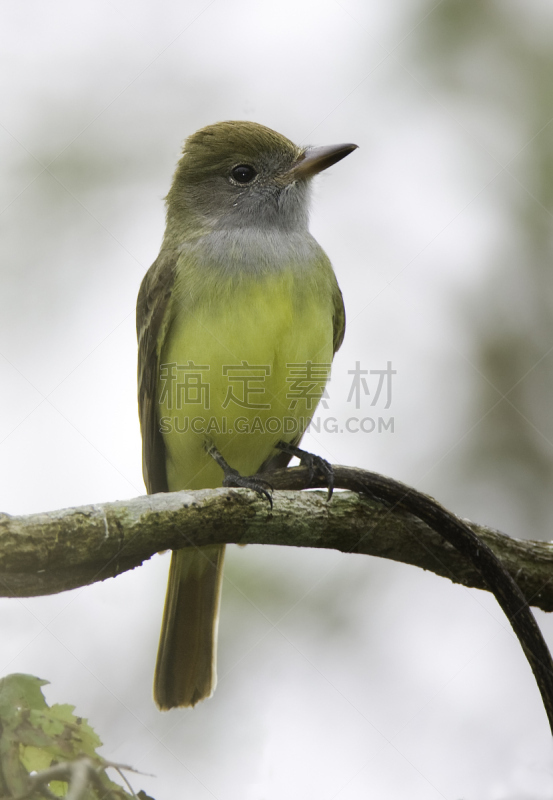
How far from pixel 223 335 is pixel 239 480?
61 centimetres

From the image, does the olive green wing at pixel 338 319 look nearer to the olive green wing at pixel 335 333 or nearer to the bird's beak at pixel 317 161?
the olive green wing at pixel 335 333

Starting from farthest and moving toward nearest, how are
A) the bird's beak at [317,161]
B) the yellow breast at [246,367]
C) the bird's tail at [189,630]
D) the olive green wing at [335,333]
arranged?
1. the bird's beak at [317,161]
2. the olive green wing at [335,333]
3. the bird's tail at [189,630]
4. the yellow breast at [246,367]

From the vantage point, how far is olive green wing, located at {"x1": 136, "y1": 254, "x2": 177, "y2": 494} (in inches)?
160

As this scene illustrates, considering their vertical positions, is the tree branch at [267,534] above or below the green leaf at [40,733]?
above

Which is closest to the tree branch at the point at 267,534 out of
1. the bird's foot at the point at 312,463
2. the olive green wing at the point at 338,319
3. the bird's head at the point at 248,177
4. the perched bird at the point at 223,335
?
the bird's foot at the point at 312,463

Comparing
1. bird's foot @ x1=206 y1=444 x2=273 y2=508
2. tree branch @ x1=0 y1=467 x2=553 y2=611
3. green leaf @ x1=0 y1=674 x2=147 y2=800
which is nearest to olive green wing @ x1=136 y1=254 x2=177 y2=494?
bird's foot @ x1=206 y1=444 x2=273 y2=508

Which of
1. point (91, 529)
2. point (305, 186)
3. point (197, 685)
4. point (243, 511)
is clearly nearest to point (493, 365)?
point (305, 186)

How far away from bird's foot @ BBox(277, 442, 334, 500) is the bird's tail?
2.05ft

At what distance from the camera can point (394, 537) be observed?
112 inches

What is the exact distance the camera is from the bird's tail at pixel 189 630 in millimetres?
3898

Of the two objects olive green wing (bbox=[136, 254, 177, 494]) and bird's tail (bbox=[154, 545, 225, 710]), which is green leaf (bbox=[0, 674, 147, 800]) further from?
olive green wing (bbox=[136, 254, 177, 494])

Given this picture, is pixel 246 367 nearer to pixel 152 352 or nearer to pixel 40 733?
pixel 152 352

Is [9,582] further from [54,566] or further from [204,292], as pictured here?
[204,292]

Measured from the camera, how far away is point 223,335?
144 inches
